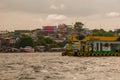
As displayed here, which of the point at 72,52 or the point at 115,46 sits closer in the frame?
the point at 72,52

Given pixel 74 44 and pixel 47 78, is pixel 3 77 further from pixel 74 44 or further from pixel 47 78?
pixel 74 44

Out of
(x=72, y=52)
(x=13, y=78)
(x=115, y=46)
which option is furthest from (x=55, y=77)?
(x=115, y=46)

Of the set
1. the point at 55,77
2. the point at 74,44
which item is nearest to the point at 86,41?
the point at 74,44

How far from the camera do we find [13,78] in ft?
143

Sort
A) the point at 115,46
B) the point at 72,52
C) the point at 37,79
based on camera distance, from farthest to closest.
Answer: the point at 115,46
the point at 72,52
the point at 37,79

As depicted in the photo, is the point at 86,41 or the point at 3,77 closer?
the point at 3,77

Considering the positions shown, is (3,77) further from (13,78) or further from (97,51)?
(97,51)

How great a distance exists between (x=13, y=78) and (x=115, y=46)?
74.3 m

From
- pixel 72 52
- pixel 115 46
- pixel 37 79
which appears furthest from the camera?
pixel 115 46

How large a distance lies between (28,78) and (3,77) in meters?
2.73

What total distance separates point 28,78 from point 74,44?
221 feet

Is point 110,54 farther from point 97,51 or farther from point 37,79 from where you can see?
point 37,79

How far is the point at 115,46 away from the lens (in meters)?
116

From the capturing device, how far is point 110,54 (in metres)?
111
